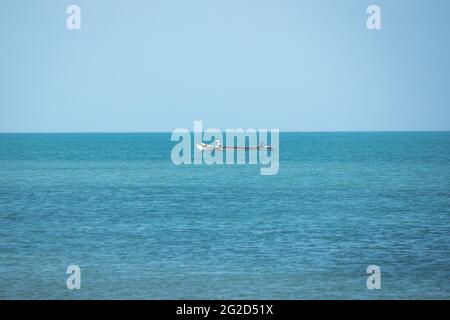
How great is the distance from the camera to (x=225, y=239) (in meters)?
33.6

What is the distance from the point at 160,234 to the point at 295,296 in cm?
1285

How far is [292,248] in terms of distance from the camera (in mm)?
31203

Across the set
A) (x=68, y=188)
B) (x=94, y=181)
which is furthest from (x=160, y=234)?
(x=94, y=181)

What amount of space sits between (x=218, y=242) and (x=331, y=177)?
40.7 m

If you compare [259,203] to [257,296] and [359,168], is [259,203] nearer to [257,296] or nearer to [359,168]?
[257,296]

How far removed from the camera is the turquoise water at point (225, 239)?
81.4ft

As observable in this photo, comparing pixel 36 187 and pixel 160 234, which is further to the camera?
pixel 36 187

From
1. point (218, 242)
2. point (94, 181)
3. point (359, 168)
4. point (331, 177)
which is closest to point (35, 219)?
point (218, 242)

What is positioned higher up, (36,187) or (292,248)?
(36,187)

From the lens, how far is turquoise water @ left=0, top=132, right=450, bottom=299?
24812 millimetres

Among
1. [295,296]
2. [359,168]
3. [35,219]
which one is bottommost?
[295,296]

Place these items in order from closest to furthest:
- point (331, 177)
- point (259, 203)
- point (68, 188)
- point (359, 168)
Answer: point (259, 203)
point (68, 188)
point (331, 177)
point (359, 168)
